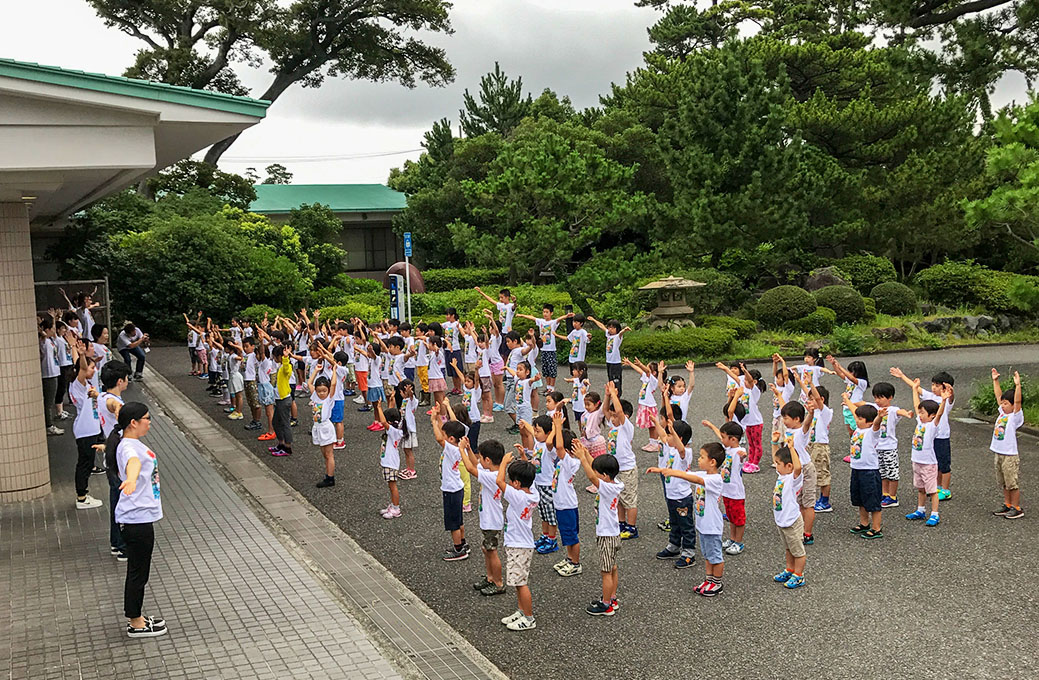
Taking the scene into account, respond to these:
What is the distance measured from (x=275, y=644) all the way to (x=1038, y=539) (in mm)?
7321

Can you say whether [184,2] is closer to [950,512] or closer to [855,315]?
[855,315]

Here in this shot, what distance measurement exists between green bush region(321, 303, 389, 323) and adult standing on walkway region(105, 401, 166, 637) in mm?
19843

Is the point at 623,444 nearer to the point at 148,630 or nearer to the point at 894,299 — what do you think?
the point at 148,630

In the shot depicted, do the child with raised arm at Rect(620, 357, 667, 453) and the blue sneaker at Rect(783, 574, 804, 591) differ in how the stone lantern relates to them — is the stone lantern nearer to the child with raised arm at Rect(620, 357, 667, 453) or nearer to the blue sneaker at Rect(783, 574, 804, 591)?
the child with raised arm at Rect(620, 357, 667, 453)

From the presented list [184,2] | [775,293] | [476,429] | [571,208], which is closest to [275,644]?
[476,429]

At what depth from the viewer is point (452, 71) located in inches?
1518

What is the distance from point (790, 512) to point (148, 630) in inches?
210

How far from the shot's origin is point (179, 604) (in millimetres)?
7641

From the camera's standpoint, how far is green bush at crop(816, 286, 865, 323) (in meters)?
24.9

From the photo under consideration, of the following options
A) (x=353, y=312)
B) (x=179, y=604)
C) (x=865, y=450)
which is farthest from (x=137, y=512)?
(x=353, y=312)

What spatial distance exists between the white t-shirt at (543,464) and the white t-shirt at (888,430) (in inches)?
137

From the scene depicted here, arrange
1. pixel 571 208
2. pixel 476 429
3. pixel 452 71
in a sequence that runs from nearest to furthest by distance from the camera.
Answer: pixel 476 429, pixel 571 208, pixel 452 71

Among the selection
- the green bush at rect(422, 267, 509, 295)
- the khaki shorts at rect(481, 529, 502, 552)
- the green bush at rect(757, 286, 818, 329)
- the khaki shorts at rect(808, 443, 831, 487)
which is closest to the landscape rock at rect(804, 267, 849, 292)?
the green bush at rect(757, 286, 818, 329)

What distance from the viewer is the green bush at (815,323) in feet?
79.4
